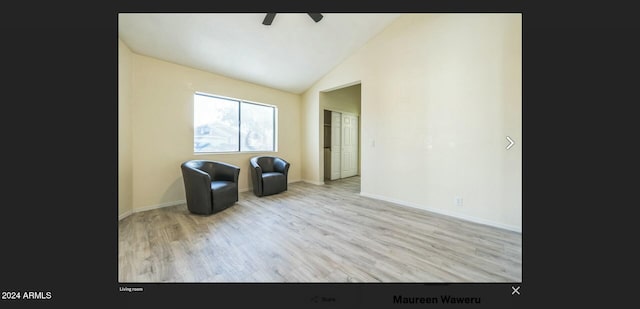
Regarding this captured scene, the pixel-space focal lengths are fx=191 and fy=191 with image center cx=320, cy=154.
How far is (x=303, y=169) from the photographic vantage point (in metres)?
5.12

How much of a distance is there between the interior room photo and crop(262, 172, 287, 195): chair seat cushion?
27 mm

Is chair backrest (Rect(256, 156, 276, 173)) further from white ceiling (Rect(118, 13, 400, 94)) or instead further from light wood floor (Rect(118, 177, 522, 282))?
white ceiling (Rect(118, 13, 400, 94))

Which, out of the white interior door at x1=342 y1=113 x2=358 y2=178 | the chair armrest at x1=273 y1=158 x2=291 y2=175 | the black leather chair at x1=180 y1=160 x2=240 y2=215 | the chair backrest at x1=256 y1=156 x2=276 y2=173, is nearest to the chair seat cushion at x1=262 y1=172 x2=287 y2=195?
the chair armrest at x1=273 y1=158 x2=291 y2=175

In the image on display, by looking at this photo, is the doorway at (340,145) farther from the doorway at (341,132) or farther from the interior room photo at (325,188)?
the interior room photo at (325,188)

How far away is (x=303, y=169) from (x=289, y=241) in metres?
3.23

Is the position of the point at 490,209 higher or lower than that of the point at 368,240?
higher

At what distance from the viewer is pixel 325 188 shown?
4.34 metres

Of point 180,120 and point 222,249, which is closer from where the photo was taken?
point 222,249

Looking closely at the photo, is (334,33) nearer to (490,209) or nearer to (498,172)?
(498,172)

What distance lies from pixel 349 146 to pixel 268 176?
3.05m

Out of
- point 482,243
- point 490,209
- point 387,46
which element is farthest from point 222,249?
point 387,46

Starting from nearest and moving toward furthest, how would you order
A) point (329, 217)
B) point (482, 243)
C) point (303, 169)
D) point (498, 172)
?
point (482, 243)
point (498, 172)
point (329, 217)
point (303, 169)

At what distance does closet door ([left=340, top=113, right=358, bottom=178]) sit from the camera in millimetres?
5762

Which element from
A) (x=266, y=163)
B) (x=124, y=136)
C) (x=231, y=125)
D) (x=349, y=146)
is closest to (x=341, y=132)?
(x=349, y=146)
